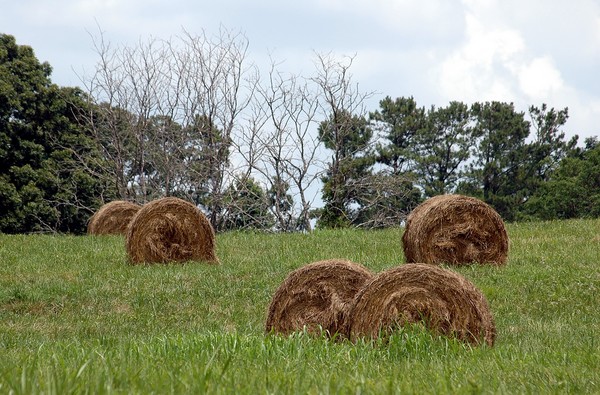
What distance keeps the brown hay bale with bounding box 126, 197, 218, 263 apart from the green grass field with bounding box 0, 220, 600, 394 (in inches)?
24.1

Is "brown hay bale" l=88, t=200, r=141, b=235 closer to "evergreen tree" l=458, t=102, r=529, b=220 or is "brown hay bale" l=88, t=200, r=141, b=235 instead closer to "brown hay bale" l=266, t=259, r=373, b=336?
"brown hay bale" l=266, t=259, r=373, b=336

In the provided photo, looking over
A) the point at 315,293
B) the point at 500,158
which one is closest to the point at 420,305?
the point at 315,293

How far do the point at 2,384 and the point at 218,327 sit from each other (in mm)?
8043

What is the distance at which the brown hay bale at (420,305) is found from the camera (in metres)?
8.03

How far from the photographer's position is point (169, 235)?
1800cm

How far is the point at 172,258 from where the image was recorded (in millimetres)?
17984

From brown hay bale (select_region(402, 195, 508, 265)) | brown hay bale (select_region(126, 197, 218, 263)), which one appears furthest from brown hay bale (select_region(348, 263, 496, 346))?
brown hay bale (select_region(126, 197, 218, 263))

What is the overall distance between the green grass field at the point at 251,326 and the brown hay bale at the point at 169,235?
611mm

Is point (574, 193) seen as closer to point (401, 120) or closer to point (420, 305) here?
point (401, 120)

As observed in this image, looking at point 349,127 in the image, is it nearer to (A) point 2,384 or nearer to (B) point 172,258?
(B) point 172,258

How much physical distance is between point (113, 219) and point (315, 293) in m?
18.4

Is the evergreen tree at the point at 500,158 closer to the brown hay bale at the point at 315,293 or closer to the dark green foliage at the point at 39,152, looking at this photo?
the dark green foliage at the point at 39,152

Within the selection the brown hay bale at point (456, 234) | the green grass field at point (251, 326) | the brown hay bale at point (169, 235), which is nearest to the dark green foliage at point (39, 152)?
the green grass field at point (251, 326)

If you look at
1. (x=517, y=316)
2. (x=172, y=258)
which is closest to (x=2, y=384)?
(x=517, y=316)
